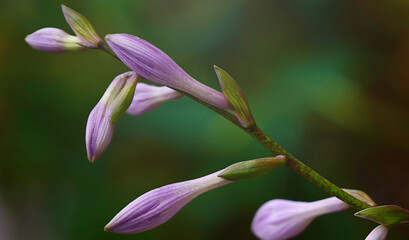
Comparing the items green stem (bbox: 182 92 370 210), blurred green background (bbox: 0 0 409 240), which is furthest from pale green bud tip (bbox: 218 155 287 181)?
blurred green background (bbox: 0 0 409 240)

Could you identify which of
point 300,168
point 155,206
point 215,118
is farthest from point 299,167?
point 215,118

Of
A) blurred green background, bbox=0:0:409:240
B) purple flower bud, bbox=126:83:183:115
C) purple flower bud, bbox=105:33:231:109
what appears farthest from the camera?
blurred green background, bbox=0:0:409:240

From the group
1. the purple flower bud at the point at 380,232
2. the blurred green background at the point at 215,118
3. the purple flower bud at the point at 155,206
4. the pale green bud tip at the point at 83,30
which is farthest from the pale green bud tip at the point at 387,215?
the blurred green background at the point at 215,118

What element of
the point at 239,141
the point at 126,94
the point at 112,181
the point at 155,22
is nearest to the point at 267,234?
the point at 126,94

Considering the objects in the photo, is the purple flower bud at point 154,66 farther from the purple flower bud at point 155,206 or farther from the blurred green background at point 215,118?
the blurred green background at point 215,118

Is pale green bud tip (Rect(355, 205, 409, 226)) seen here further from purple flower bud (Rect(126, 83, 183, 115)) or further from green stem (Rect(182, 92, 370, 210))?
purple flower bud (Rect(126, 83, 183, 115))

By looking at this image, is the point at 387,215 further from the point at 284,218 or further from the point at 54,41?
the point at 54,41
